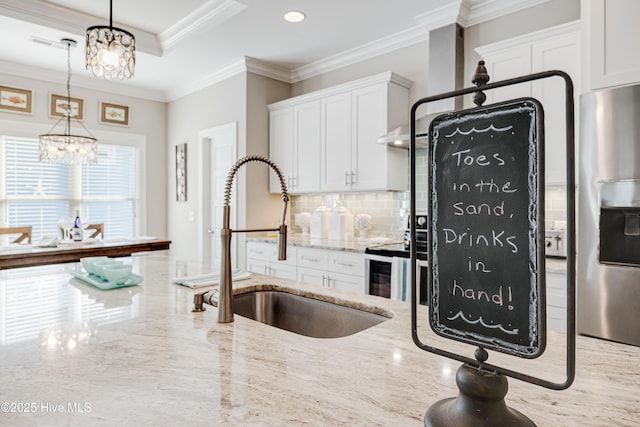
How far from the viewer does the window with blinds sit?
4.59 meters

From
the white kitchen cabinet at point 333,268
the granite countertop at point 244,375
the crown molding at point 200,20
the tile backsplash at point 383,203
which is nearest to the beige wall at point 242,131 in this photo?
the tile backsplash at point 383,203

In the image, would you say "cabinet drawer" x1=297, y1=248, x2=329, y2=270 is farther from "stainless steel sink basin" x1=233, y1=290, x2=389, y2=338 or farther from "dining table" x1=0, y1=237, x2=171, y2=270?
"stainless steel sink basin" x1=233, y1=290, x2=389, y2=338

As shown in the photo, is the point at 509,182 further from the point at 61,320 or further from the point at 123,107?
the point at 123,107

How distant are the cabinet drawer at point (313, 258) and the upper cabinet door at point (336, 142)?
2.26 feet

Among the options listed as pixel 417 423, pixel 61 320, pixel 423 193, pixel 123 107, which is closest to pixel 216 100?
pixel 123 107

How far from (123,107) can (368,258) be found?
4.18 m

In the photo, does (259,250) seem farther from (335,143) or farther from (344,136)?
(344,136)

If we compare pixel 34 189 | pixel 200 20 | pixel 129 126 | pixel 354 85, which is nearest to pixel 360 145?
pixel 354 85

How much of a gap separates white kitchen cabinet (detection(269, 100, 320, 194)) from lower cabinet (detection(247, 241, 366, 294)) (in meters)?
0.73

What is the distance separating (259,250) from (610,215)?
3.02 meters

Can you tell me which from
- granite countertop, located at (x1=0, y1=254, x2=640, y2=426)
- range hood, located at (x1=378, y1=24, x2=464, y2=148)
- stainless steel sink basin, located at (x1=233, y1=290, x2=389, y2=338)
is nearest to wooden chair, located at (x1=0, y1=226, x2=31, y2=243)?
granite countertop, located at (x1=0, y1=254, x2=640, y2=426)

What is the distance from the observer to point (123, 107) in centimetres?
533

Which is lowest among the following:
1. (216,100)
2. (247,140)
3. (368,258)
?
(368,258)

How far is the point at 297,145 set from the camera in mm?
4188
